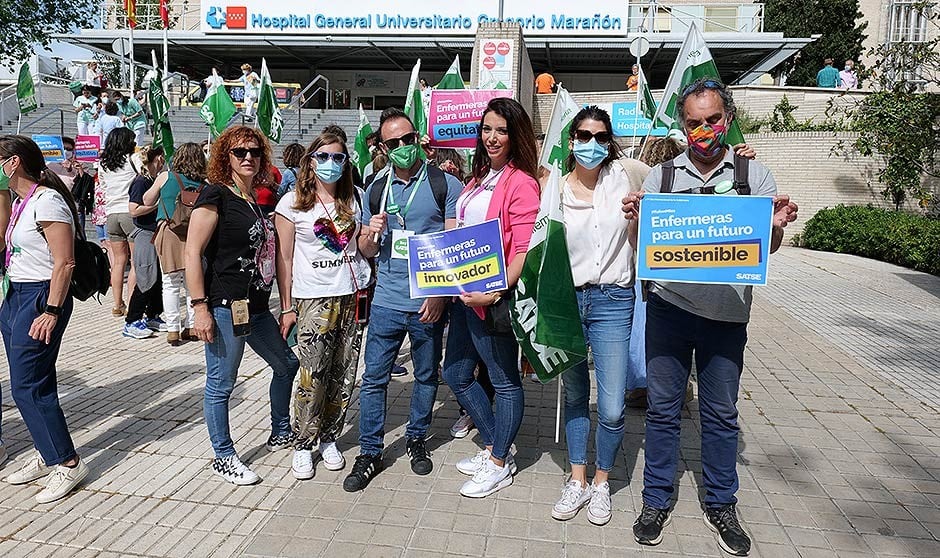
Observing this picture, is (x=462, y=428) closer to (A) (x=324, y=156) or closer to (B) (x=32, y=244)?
(A) (x=324, y=156)

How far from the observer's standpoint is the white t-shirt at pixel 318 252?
4039 millimetres

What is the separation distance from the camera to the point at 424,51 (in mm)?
28859

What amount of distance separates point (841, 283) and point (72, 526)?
12.8 meters

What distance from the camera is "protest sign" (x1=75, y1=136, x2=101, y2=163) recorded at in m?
10.5

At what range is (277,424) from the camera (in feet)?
15.3

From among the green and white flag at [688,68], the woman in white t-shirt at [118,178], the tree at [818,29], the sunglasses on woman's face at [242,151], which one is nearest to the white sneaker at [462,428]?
the sunglasses on woman's face at [242,151]

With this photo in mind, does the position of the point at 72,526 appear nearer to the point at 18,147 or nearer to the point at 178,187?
the point at 18,147

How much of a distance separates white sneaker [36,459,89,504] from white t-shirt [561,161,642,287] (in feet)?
10.4

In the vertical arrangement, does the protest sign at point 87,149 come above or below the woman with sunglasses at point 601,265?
above

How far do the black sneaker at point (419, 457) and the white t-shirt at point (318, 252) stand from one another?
3.59 ft

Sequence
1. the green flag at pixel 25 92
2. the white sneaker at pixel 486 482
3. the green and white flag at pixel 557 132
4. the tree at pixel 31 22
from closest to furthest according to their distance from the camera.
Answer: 1. the white sneaker at pixel 486 482
2. the green and white flag at pixel 557 132
3. the green flag at pixel 25 92
4. the tree at pixel 31 22

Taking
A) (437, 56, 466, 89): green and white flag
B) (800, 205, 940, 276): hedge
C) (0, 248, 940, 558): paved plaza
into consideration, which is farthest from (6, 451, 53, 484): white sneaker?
(800, 205, 940, 276): hedge

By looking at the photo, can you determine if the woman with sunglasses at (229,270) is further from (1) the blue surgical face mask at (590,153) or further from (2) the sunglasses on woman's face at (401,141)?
(1) the blue surgical face mask at (590,153)

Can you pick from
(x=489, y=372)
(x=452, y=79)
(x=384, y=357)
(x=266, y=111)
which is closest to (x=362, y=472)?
(x=384, y=357)
